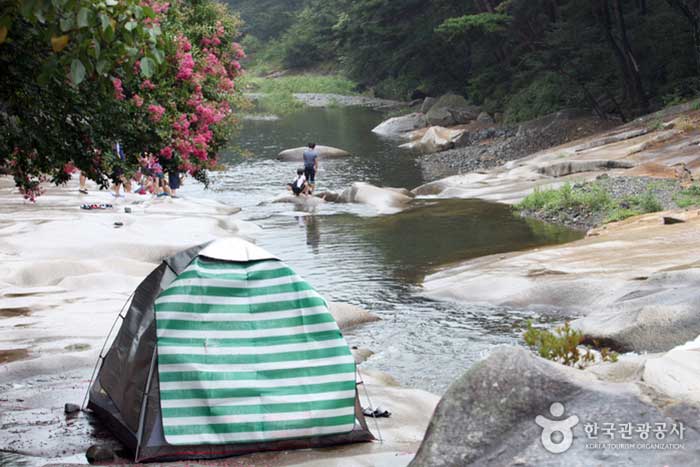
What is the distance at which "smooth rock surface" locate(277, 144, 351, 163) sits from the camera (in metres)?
41.6

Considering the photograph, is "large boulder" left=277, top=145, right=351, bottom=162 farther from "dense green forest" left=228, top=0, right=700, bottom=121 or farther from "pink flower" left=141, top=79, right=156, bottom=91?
"pink flower" left=141, top=79, right=156, bottom=91

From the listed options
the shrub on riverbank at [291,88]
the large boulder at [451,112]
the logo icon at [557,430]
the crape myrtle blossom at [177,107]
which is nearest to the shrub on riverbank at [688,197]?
the crape myrtle blossom at [177,107]

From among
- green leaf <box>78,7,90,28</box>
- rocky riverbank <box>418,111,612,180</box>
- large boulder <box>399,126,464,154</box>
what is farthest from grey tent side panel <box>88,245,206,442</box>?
large boulder <box>399,126,464,154</box>

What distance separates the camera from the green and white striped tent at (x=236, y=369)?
8891 millimetres

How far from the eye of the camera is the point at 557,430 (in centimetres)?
653

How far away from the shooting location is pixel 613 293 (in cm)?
1451

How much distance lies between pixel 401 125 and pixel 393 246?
98.6 feet

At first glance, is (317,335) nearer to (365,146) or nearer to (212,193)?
(212,193)

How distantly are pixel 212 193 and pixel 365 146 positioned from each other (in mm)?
14213

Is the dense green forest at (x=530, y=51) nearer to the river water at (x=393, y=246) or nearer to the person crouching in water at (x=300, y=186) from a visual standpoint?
the river water at (x=393, y=246)

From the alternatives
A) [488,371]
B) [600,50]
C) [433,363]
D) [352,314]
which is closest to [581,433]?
[488,371]

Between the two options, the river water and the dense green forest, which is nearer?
the river water

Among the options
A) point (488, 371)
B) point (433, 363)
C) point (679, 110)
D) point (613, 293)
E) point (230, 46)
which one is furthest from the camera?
point (679, 110)

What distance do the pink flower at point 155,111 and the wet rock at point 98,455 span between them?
3923 mm
